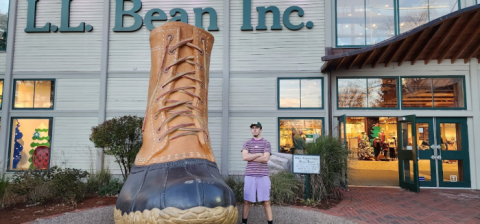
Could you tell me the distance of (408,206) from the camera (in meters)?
5.28

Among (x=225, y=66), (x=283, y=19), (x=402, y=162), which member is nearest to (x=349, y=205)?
(x=402, y=162)

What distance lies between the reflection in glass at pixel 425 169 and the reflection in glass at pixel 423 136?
366mm

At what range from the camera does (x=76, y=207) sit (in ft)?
16.3

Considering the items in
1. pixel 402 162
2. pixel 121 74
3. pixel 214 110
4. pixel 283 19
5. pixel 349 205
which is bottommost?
pixel 349 205

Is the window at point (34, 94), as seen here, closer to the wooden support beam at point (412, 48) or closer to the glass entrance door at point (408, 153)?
the wooden support beam at point (412, 48)

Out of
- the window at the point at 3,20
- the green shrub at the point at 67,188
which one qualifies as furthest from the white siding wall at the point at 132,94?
the window at the point at 3,20

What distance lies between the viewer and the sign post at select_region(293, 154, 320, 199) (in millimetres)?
5223

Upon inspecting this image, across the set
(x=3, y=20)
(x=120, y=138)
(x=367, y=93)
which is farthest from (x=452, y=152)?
(x=3, y=20)

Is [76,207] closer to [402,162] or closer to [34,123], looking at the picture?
[34,123]

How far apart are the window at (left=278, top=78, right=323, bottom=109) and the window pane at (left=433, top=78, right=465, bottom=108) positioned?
121 inches

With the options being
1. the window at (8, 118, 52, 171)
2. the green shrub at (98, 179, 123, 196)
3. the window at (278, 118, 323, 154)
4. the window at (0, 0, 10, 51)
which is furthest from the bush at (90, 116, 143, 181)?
the window at (0, 0, 10, 51)

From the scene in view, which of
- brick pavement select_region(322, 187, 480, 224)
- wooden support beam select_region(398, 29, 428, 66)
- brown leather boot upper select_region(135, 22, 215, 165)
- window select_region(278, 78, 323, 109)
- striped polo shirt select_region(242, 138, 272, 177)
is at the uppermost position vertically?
wooden support beam select_region(398, 29, 428, 66)

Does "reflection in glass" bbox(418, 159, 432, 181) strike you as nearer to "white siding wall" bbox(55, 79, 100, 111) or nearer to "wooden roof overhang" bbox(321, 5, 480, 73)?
"wooden roof overhang" bbox(321, 5, 480, 73)

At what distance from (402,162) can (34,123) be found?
1017 centimetres
